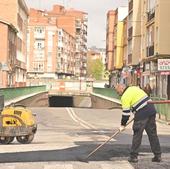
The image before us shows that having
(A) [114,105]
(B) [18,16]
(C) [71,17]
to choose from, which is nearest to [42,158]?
(A) [114,105]

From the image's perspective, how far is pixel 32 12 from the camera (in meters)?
161

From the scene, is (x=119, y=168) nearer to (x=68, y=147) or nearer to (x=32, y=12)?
(x=68, y=147)

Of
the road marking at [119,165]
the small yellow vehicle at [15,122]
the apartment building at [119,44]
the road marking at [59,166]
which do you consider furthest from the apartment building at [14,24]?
the road marking at [59,166]

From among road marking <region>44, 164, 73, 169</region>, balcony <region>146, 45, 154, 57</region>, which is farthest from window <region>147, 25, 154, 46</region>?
road marking <region>44, 164, 73, 169</region>

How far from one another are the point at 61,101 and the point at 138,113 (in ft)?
286

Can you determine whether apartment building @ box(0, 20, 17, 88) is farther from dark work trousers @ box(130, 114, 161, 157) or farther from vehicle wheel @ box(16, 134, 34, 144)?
dark work trousers @ box(130, 114, 161, 157)

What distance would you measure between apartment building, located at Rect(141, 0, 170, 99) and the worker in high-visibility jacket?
3972 cm

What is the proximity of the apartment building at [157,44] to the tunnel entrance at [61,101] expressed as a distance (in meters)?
33.7

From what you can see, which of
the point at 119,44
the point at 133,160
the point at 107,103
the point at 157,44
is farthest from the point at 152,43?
the point at 133,160

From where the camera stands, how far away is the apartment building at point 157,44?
54219 mm

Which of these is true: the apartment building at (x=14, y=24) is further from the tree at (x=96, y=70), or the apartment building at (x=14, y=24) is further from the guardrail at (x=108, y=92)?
the tree at (x=96, y=70)

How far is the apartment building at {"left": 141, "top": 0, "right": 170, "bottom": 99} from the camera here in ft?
178

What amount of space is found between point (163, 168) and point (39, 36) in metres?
138

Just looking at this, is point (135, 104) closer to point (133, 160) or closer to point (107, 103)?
point (133, 160)
